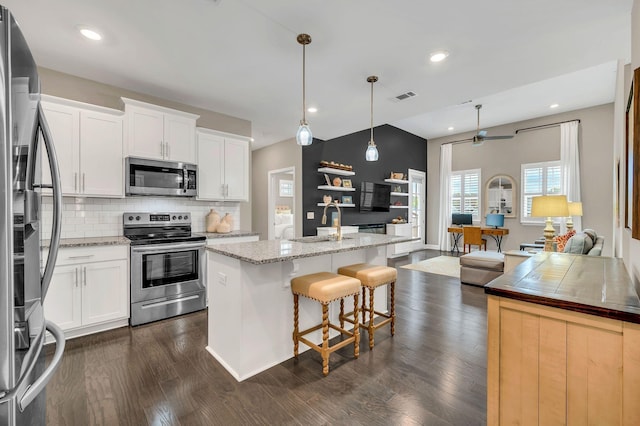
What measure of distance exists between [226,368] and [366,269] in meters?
1.42

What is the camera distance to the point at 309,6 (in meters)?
2.10

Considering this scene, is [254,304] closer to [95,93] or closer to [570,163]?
[95,93]

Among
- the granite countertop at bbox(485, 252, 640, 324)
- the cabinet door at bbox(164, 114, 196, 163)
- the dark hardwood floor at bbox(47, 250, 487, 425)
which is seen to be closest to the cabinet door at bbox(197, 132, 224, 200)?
the cabinet door at bbox(164, 114, 196, 163)

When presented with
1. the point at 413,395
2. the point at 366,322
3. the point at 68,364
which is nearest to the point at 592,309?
the point at 413,395

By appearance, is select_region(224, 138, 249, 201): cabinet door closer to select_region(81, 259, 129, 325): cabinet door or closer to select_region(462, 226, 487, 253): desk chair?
select_region(81, 259, 129, 325): cabinet door

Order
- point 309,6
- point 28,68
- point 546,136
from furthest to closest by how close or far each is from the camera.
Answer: point 546,136, point 309,6, point 28,68

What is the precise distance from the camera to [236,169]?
167 inches

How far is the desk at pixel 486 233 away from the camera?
7.01 meters

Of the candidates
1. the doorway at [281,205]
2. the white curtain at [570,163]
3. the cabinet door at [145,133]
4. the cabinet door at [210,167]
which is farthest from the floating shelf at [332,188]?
the white curtain at [570,163]

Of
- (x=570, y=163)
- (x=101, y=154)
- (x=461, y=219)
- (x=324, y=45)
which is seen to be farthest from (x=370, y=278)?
(x=570, y=163)

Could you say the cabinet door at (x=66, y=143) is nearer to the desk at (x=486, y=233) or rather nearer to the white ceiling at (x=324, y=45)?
the white ceiling at (x=324, y=45)

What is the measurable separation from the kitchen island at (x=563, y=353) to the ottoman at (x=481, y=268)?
304cm

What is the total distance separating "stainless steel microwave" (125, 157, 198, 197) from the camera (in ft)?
10.7

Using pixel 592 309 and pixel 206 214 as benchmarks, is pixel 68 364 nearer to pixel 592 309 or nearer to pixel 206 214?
pixel 206 214
